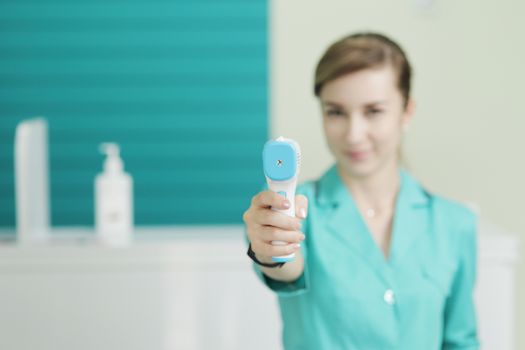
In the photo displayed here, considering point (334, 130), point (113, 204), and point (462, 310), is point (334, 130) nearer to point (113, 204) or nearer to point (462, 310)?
point (462, 310)

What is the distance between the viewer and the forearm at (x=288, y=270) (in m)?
1.17

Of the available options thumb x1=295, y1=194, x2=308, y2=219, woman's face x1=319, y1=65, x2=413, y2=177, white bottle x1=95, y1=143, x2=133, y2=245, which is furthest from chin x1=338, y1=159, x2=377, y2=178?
white bottle x1=95, y1=143, x2=133, y2=245

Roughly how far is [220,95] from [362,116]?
0.84m

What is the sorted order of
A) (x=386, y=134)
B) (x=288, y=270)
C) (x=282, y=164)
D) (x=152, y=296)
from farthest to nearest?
1. (x=152, y=296)
2. (x=386, y=134)
3. (x=288, y=270)
4. (x=282, y=164)

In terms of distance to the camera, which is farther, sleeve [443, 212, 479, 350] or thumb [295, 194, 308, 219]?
sleeve [443, 212, 479, 350]

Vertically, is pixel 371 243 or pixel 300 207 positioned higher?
pixel 300 207

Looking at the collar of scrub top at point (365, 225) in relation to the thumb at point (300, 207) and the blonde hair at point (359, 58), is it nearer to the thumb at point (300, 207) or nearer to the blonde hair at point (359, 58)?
the blonde hair at point (359, 58)

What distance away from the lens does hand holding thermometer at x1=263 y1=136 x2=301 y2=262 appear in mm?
859

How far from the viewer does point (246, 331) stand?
1.80 metres

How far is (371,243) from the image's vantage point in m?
1.32

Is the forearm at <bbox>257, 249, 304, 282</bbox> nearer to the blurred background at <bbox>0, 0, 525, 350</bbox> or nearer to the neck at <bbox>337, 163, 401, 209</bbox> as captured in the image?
the neck at <bbox>337, 163, 401, 209</bbox>

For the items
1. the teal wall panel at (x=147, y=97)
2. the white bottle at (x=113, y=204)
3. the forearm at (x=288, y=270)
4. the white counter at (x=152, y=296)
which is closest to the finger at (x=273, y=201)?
the forearm at (x=288, y=270)

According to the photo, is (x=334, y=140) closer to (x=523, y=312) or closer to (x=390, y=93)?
(x=390, y=93)

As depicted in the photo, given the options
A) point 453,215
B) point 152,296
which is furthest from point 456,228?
point 152,296
